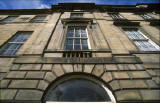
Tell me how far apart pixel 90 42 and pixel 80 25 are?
286 cm

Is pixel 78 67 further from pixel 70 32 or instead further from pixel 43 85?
pixel 70 32

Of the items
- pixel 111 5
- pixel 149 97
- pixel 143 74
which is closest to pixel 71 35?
pixel 143 74

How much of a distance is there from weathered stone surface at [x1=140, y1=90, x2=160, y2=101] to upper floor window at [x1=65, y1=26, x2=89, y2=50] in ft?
13.1

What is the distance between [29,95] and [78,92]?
5.94 feet

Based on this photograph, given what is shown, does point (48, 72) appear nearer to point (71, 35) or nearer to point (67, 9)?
point (71, 35)

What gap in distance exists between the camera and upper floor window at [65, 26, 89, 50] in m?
7.35

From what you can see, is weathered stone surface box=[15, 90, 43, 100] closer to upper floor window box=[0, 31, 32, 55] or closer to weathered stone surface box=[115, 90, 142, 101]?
weathered stone surface box=[115, 90, 142, 101]

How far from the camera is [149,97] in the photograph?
3.97 meters

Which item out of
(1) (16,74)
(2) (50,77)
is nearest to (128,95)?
(2) (50,77)

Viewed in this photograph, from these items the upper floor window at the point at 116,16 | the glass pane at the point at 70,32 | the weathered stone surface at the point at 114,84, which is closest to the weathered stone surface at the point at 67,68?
the weathered stone surface at the point at 114,84

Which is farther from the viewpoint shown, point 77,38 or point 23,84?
point 77,38

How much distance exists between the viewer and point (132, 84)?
441 centimetres

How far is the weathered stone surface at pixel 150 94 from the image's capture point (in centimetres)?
393

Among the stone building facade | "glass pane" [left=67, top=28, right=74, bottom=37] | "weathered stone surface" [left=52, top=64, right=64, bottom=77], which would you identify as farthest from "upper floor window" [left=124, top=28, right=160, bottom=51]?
"weathered stone surface" [left=52, top=64, right=64, bottom=77]
